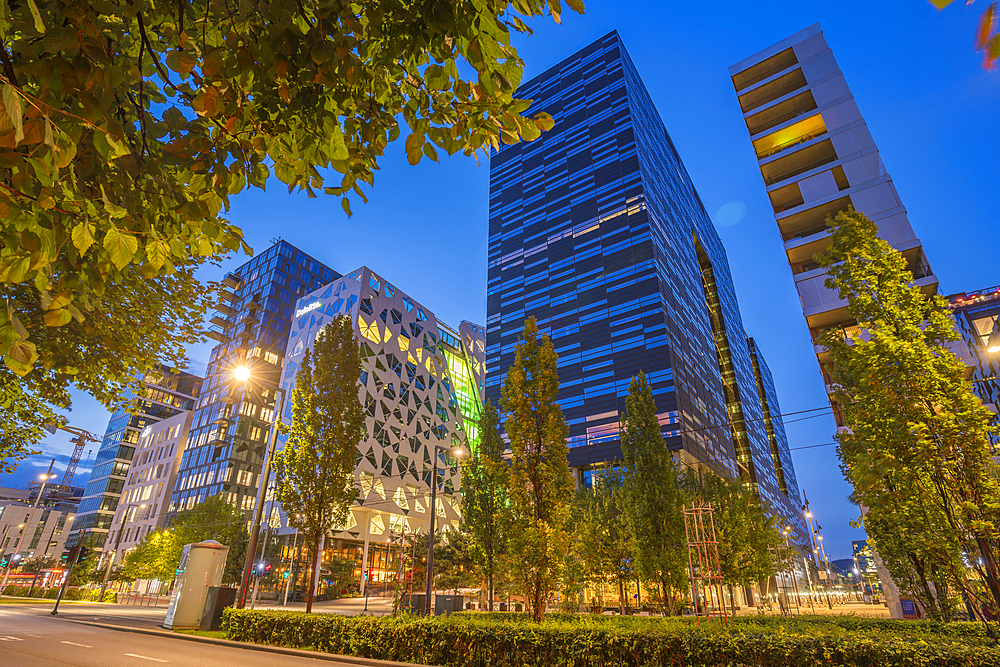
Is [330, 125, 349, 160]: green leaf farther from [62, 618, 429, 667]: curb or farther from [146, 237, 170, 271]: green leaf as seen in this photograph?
[62, 618, 429, 667]: curb

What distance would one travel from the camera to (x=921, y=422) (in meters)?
9.39

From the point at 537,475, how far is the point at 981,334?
26.8m

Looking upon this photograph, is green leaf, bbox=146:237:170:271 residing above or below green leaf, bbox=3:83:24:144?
above

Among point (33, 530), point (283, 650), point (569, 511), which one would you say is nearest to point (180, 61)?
point (283, 650)

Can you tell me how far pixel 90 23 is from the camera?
2471 millimetres

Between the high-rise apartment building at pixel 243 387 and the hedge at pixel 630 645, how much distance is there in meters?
50.8

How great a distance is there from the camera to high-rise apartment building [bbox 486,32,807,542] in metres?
67.5

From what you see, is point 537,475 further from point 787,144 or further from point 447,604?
point 787,144

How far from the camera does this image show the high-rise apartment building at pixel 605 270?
6750 centimetres

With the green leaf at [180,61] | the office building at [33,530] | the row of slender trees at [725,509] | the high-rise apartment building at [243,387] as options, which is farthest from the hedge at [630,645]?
the office building at [33,530]

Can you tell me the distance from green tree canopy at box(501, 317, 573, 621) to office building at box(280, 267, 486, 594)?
37815 mm

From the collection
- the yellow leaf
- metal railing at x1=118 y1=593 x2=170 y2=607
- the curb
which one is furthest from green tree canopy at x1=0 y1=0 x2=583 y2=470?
metal railing at x1=118 y1=593 x2=170 y2=607

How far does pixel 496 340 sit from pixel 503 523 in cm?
6580

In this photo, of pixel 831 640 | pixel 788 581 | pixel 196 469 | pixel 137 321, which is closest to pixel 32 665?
pixel 137 321
